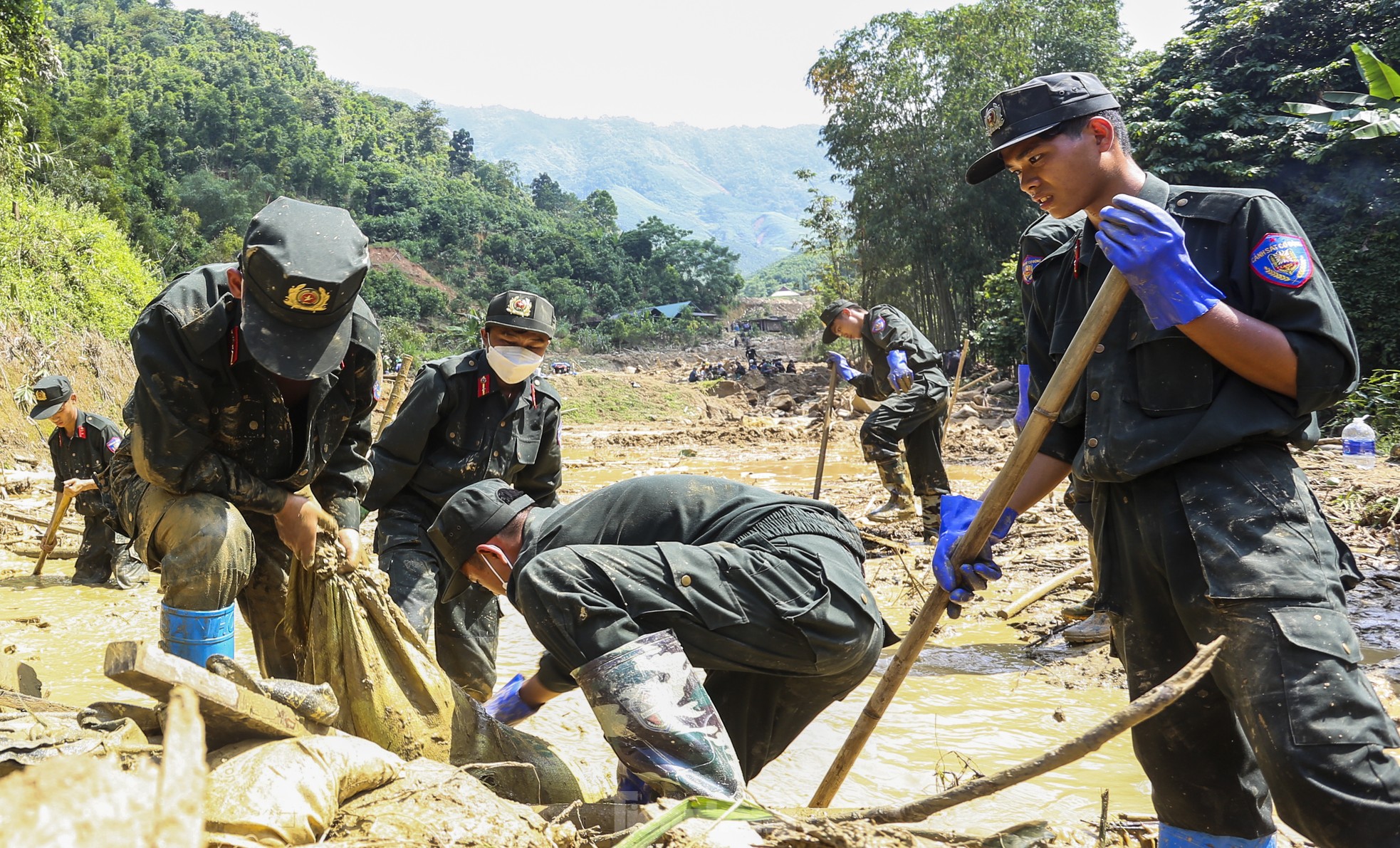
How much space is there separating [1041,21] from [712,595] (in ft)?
86.4

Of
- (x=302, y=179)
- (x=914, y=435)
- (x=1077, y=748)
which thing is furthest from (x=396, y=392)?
(x=302, y=179)

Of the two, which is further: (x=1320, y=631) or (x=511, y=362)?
(x=511, y=362)

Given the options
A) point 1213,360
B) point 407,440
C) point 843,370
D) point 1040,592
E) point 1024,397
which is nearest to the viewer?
point 1213,360

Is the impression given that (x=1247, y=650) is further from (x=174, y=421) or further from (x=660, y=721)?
(x=174, y=421)

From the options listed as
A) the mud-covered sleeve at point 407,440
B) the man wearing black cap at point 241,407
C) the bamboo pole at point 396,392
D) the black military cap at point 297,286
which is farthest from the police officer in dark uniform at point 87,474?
the black military cap at point 297,286

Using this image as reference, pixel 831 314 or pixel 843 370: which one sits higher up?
pixel 831 314

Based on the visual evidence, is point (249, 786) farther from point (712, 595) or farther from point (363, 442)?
point (363, 442)

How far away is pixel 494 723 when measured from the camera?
102 inches

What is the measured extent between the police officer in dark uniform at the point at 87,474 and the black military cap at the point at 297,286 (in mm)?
5331

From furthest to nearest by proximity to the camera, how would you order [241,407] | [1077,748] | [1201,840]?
[241,407]
[1201,840]
[1077,748]

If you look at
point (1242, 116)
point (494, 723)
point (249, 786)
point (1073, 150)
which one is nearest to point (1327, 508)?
point (1073, 150)

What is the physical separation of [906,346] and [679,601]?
18.4 ft

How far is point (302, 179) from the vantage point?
57.7 metres

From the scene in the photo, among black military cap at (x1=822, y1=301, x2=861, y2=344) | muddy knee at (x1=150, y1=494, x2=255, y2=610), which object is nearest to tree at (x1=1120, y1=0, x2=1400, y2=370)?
black military cap at (x1=822, y1=301, x2=861, y2=344)
